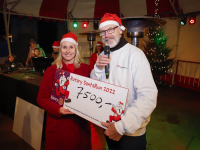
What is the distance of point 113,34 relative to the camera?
49.3 inches

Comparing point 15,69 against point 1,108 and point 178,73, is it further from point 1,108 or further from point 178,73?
point 178,73

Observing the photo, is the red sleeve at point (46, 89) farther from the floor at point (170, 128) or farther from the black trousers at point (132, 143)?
the floor at point (170, 128)

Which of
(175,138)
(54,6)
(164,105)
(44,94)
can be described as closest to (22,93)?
(44,94)

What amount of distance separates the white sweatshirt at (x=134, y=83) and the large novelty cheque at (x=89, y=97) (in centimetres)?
8

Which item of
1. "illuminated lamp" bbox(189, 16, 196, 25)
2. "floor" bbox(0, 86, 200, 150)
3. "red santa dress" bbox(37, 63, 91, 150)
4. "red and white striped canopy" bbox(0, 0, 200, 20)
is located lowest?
"floor" bbox(0, 86, 200, 150)

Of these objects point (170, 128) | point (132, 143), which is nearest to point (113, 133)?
point (132, 143)

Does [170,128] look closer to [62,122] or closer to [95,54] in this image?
[62,122]

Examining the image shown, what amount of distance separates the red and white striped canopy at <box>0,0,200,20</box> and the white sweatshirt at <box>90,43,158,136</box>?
5.47m

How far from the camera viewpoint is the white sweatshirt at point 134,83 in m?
1.02

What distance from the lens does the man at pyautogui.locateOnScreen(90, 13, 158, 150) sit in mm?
1029

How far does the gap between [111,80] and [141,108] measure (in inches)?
14.0

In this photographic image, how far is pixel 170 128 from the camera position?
308cm

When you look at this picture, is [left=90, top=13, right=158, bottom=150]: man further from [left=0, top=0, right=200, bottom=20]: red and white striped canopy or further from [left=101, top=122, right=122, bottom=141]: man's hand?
[left=0, top=0, right=200, bottom=20]: red and white striped canopy

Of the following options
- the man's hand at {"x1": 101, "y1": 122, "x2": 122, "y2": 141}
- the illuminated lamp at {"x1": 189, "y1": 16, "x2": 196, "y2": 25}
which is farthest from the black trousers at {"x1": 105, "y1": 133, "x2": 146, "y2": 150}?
the illuminated lamp at {"x1": 189, "y1": 16, "x2": 196, "y2": 25}
